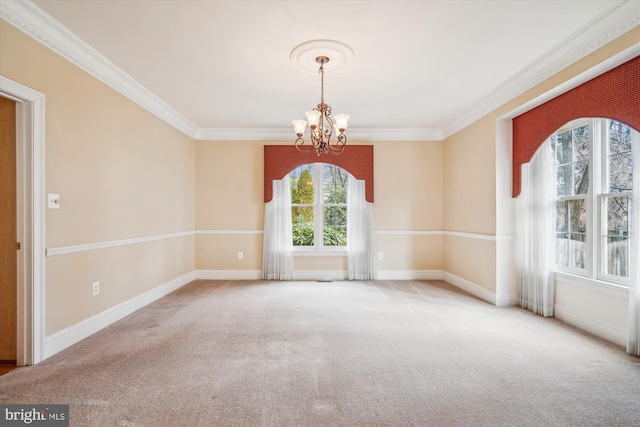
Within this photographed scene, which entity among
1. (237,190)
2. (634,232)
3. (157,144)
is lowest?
(634,232)

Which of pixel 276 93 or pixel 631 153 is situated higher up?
pixel 276 93

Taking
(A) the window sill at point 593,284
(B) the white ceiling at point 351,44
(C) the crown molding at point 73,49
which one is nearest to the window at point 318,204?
(B) the white ceiling at point 351,44

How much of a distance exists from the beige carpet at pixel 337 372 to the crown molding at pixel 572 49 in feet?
8.61

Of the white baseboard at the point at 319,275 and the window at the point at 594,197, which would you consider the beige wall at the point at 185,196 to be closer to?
the white baseboard at the point at 319,275

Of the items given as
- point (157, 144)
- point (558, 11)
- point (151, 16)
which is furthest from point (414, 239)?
point (151, 16)

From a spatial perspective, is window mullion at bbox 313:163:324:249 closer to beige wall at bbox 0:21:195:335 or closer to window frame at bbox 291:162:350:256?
window frame at bbox 291:162:350:256

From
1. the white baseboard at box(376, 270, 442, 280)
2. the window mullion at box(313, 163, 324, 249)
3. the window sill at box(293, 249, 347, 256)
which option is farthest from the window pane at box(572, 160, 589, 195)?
the window mullion at box(313, 163, 324, 249)

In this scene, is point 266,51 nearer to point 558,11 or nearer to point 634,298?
point 558,11

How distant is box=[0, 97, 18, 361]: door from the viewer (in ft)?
8.37

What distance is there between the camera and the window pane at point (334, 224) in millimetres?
5953

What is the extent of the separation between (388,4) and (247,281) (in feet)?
15.2

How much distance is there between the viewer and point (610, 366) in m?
2.47

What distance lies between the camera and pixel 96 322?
3.22 metres

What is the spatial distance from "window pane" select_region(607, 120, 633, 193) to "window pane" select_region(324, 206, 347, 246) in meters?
3.74
